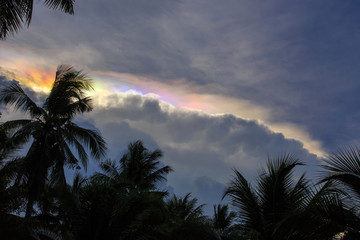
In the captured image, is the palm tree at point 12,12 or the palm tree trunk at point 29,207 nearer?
the palm tree at point 12,12

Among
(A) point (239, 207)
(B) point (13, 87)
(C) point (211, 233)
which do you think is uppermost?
(B) point (13, 87)

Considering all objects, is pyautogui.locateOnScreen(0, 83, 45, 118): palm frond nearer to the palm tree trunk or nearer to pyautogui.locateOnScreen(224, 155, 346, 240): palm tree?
the palm tree trunk

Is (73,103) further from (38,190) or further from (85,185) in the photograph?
(85,185)

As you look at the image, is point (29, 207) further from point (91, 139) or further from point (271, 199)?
point (271, 199)

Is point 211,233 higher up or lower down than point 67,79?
lower down

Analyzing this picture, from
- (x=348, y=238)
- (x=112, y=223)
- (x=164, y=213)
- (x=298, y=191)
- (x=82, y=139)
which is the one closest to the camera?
(x=348, y=238)

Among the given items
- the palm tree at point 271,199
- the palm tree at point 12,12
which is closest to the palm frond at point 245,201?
the palm tree at point 271,199

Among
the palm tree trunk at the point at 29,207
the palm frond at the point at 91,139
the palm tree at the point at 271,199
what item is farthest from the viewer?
the palm frond at the point at 91,139

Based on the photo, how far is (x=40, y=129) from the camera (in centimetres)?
1533

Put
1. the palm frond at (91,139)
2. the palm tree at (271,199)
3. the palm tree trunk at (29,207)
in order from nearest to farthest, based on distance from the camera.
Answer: the palm tree at (271,199) < the palm tree trunk at (29,207) < the palm frond at (91,139)

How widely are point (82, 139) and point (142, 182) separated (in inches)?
478

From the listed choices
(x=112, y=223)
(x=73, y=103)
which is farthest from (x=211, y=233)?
(x=73, y=103)

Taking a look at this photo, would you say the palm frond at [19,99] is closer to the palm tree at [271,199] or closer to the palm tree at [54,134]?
the palm tree at [54,134]

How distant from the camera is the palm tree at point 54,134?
15.3m
